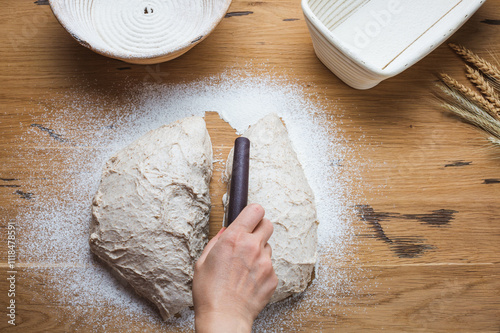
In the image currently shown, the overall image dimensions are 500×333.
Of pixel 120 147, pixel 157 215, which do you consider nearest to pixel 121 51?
pixel 120 147

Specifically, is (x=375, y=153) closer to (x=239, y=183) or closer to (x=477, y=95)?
(x=477, y=95)

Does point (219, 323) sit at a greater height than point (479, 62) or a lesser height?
lesser

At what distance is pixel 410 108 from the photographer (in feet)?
3.78

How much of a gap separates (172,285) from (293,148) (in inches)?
21.2

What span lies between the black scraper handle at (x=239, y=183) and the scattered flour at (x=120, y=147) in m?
0.25

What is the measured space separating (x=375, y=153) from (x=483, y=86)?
0.42 metres

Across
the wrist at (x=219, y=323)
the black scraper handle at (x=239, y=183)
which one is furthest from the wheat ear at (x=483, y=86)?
the wrist at (x=219, y=323)

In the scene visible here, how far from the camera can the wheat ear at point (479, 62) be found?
3.72ft

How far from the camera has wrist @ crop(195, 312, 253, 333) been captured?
706 millimetres

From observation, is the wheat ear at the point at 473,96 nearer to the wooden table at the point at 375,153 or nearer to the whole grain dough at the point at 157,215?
the wooden table at the point at 375,153

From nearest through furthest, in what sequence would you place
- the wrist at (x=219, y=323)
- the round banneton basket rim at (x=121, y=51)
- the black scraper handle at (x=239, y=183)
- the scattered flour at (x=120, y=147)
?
1. the wrist at (x=219, y=323)
2. the black scraper handle at (x=239, y=183)
3. the round banneton basket rim at (x=121, y=51)
4. the scattered flour at (x=120, y=147)

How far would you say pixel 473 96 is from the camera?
3.68 ft

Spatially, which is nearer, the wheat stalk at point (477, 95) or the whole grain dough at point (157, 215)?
the whole grain dough at point (157, 215)

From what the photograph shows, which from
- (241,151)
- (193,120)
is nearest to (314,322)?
(241,151)
